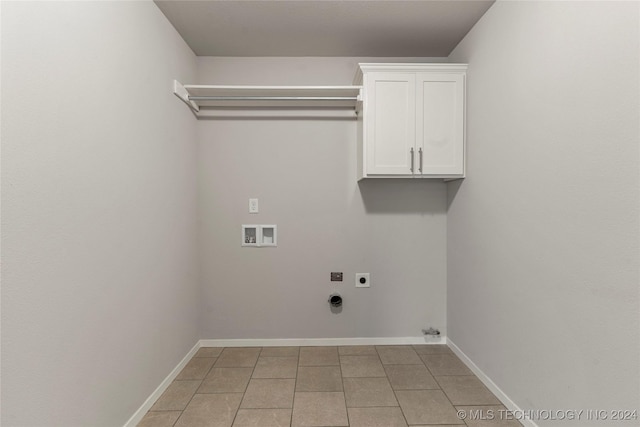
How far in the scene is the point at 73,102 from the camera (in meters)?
1.37

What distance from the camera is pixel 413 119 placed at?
2.47 m

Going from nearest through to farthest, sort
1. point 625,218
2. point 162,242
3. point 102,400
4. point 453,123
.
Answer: point 625,218 < point 102,400 < point 162,242 < point 453,123

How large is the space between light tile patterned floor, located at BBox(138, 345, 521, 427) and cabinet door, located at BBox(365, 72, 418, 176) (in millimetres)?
1529

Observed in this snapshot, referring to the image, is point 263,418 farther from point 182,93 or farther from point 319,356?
point 182,93

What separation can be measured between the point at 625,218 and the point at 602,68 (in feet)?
2.03

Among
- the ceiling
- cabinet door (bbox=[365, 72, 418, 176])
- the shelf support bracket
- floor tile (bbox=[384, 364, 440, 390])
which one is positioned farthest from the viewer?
cabinet door (bbox=[365, 72, 418, 176])

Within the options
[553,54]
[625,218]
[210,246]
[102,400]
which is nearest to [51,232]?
[102,400]

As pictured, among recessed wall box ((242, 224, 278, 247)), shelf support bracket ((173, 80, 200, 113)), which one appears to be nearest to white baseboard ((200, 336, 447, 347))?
recessed wall box ((242, 224, 278, 247))

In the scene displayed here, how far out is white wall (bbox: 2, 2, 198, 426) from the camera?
1.12 metres

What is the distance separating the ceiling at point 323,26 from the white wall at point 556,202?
27 cm

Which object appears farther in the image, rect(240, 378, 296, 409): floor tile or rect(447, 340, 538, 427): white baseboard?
rect(240, 378, 296, 409): floor tile

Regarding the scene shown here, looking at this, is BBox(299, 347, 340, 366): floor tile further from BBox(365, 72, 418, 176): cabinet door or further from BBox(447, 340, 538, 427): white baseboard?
BBox(365, 72, 418, 176): cabinet door

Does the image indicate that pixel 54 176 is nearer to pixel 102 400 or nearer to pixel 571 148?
pixel 102 400

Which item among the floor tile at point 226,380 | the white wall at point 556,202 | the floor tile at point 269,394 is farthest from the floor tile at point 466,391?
the floor tile at point 226,380
